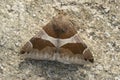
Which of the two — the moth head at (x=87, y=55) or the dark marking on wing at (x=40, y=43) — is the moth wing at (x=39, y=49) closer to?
the dark marking on wing at (x=40, y=43)

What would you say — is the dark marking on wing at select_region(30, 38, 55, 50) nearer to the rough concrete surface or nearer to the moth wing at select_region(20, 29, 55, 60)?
the moth wing at select_region(20, 29, 55, 60)

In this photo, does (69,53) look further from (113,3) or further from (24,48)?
(113,3)

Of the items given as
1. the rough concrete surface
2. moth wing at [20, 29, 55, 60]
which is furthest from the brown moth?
the rough concrete surface

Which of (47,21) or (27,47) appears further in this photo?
(47,21)

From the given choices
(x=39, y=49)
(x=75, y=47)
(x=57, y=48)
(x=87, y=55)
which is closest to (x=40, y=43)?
(x=39, y=49)

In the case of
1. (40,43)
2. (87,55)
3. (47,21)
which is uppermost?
(47,21)

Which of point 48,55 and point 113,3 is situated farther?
point 113,3

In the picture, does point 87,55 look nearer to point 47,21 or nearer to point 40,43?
point 40,43

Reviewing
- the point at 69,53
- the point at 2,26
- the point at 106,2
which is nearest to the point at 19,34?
the point at 2,26
